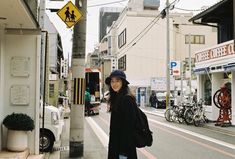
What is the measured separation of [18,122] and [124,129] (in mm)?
4957

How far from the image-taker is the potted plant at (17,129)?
367 inches

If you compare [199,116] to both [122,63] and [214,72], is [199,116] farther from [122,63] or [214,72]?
[122,63]

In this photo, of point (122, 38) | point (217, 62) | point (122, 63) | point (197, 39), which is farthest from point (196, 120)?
point (197, 39)

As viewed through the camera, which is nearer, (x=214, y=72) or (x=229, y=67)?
(x=229, y=67)

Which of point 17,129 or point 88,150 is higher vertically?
point 17,129

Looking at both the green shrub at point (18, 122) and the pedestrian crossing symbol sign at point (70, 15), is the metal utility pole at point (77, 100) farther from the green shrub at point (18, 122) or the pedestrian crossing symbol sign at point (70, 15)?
the green shrub at point (18, 122)

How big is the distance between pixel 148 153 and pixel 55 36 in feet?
113

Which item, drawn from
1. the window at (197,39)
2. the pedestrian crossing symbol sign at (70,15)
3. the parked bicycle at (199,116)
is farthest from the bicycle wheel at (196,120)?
the window at (197,39)

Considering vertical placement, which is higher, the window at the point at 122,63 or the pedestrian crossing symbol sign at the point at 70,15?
the window at the point at 122,63

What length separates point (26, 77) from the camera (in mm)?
10055

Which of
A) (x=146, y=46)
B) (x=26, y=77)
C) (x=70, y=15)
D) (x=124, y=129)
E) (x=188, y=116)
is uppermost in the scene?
(x=146, y=46)

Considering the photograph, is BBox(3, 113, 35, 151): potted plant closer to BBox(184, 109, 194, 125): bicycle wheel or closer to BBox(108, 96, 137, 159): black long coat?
BBox(108, 96, 137, 159): black long coat

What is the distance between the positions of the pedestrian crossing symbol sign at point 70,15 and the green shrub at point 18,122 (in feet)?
8.35

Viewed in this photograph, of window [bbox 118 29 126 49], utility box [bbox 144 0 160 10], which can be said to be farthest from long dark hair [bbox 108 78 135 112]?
utility box [bbox 144 0 160 10]
